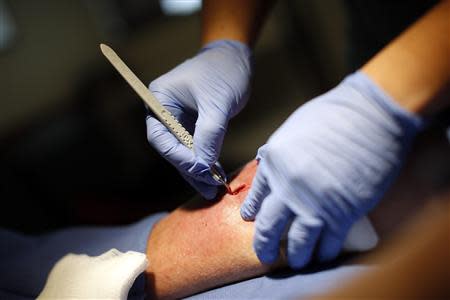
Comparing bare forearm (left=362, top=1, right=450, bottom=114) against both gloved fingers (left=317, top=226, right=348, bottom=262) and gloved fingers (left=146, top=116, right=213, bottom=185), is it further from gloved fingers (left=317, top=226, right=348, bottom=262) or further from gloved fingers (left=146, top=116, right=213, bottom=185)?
gloved fingers (left=146, top=116, right=213, bottom=185)

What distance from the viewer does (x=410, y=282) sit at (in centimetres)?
34

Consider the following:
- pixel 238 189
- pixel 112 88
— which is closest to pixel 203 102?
pixel 238 189

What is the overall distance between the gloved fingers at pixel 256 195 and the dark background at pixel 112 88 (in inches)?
21.8

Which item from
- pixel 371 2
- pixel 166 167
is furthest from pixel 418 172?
pixel 166 167

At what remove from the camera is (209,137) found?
0.92 metres

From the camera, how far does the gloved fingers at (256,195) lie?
79cm

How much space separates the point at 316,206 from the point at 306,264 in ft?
0.51

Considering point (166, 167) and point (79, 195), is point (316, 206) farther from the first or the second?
point (79, 195)

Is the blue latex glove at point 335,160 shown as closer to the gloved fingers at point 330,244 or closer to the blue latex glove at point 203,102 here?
the gloved fingers at point 330,244

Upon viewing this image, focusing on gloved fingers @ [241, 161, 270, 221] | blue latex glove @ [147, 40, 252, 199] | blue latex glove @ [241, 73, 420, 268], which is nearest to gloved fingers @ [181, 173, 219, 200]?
blue latex glove @ [147, 40, 252, 199]

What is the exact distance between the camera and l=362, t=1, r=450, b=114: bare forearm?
66 centimetres

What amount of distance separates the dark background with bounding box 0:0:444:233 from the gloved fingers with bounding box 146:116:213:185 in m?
0.44

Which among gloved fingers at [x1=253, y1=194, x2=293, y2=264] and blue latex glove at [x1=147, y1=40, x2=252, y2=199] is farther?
blue latex glove at [x1=147, y1=40, x2=252, y2=199]

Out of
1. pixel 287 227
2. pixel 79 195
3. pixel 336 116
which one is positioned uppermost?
pixel 336 116
